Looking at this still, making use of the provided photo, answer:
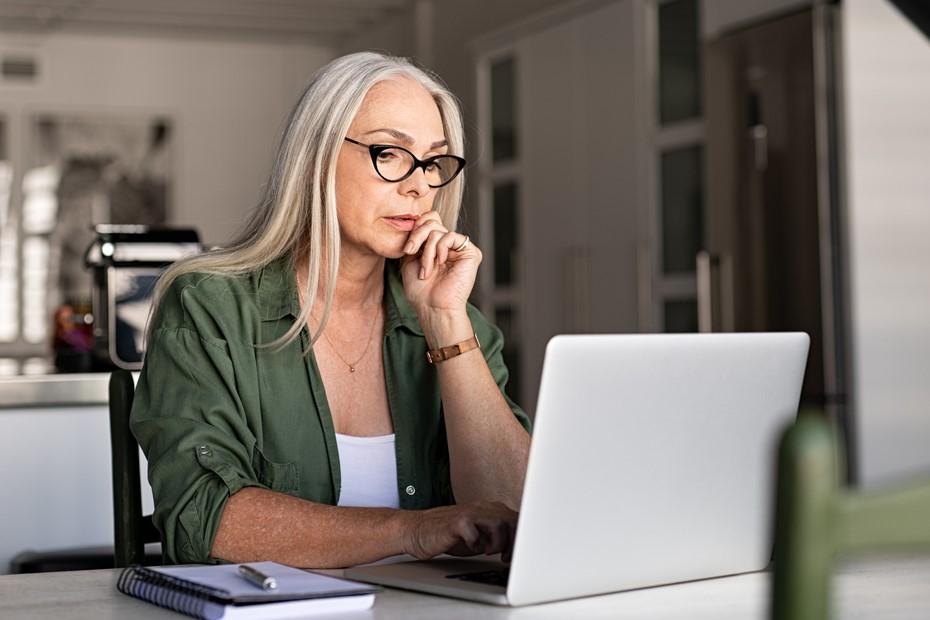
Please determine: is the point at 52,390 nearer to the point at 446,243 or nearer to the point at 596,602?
the point at 446,243

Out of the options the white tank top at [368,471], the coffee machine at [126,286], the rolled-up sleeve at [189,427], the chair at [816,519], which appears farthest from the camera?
the coffee machine at [126,286]

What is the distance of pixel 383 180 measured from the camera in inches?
64.7

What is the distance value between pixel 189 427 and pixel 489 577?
0.44 metres

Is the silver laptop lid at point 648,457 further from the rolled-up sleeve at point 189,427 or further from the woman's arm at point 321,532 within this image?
the rolled-up sleeve at point 189,427

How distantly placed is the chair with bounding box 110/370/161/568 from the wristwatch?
15.1 inches

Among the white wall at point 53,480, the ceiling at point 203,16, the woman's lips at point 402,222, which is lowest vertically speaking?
the white wall at point 53,480

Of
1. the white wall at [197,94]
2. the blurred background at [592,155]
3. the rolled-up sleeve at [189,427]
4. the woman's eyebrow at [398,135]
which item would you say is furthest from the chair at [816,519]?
the white wall at [197,94]

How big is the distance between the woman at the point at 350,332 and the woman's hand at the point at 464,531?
26 centimetres

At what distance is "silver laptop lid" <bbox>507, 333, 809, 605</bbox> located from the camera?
1.00 meters

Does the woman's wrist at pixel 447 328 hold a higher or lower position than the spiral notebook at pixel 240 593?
higher

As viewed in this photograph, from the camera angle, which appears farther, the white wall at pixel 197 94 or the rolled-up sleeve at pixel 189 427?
the white wall at pixel 197 94

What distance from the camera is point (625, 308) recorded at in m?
4.96

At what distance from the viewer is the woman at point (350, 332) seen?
1.52m

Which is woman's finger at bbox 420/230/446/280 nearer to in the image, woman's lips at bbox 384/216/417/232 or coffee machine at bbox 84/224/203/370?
woman's lips at bbox 384/216/417/232
